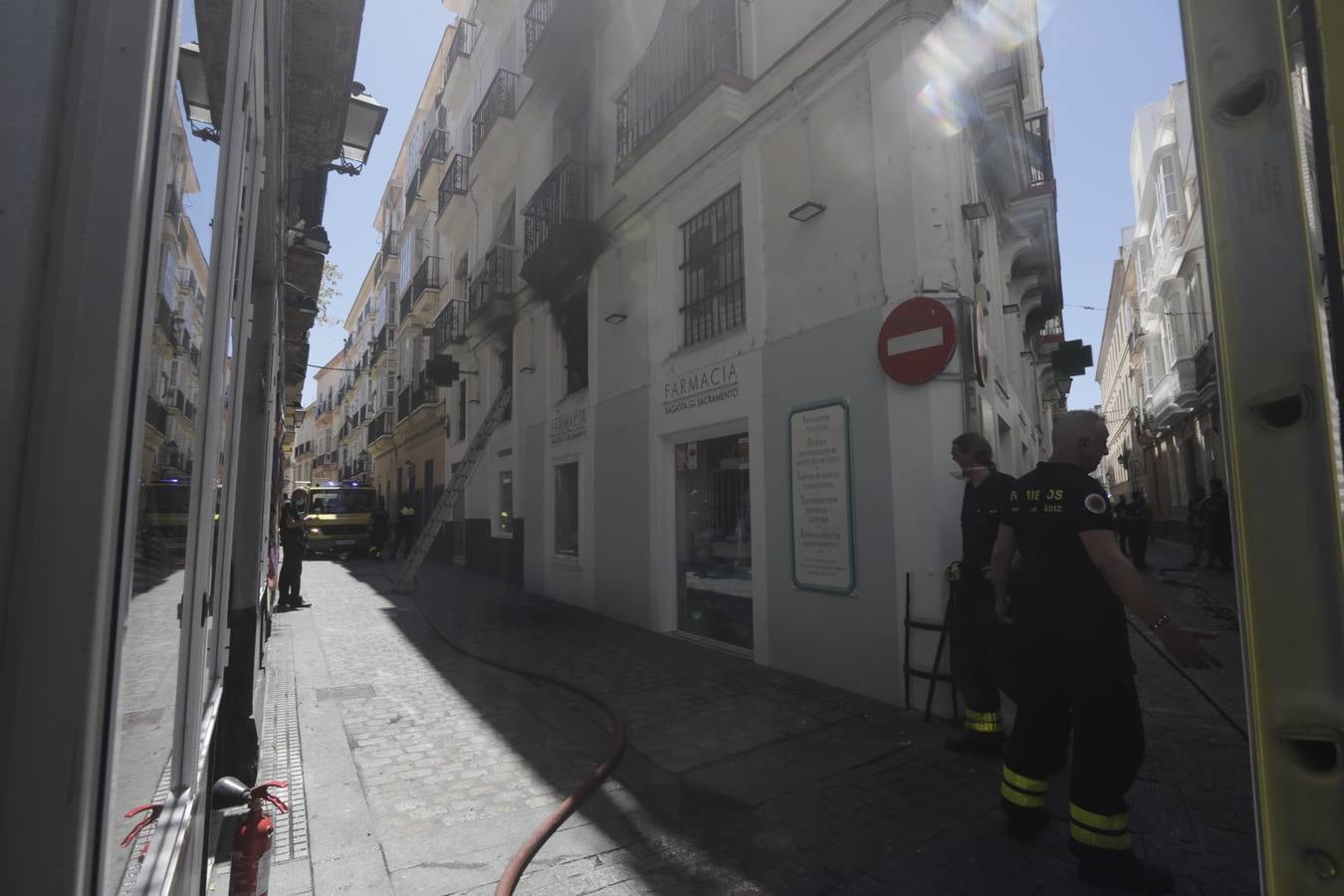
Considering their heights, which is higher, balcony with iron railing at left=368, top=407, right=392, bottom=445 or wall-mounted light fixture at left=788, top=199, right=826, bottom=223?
balcony with iron railing at left=368, top=407, right=392, bottom=445

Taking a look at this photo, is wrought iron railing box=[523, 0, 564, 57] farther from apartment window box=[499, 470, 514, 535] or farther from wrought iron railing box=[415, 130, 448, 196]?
apartment window box=[499, 470, 514, 535]

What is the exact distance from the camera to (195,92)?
135 cm

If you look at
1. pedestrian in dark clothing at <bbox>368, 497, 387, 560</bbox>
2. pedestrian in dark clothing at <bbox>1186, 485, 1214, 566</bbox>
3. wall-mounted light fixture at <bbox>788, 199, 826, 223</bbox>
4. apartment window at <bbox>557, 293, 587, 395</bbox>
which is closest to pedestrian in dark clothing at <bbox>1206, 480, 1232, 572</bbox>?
pedestrian in dark clothing at <bbox>1186, 485, 1214, 566</bbox>

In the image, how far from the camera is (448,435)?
1895 cm

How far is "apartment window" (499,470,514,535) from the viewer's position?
14191 mm

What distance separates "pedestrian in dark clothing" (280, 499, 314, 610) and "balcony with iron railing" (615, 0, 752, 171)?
685 centimetres

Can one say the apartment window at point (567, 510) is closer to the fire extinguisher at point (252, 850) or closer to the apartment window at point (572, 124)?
the apartment window at point (572, 124)

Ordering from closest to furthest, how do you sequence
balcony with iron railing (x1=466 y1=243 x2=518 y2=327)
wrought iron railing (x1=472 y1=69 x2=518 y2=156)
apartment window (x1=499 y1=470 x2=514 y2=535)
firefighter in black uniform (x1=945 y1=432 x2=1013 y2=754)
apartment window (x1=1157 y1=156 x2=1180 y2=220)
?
firefighter in black uniform (x1=945 y1=432 x2=1013 y2=754) < balcony with iron railing (x1=466 y1=243 x2=518 y2=327) < apartment window (x1=499 y1=470 x2=514 y2=535) < wrought iron railing (x1=472 y1=69 x2=518 y2=156) < apartment window (x1=1157 y1=156 x2=1180 y2=220)

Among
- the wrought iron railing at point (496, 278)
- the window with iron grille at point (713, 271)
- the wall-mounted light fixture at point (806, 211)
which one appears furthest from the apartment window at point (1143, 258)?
the wall-mounted light fixture at point (806, 211)

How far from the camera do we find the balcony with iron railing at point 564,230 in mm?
10312

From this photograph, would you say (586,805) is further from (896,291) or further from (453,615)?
(453,615)

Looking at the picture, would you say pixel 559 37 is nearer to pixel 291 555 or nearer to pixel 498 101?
pixel 498 101

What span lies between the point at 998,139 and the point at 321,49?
6.43m

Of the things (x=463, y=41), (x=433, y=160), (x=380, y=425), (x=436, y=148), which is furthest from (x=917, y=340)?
(x=380, y=425)
